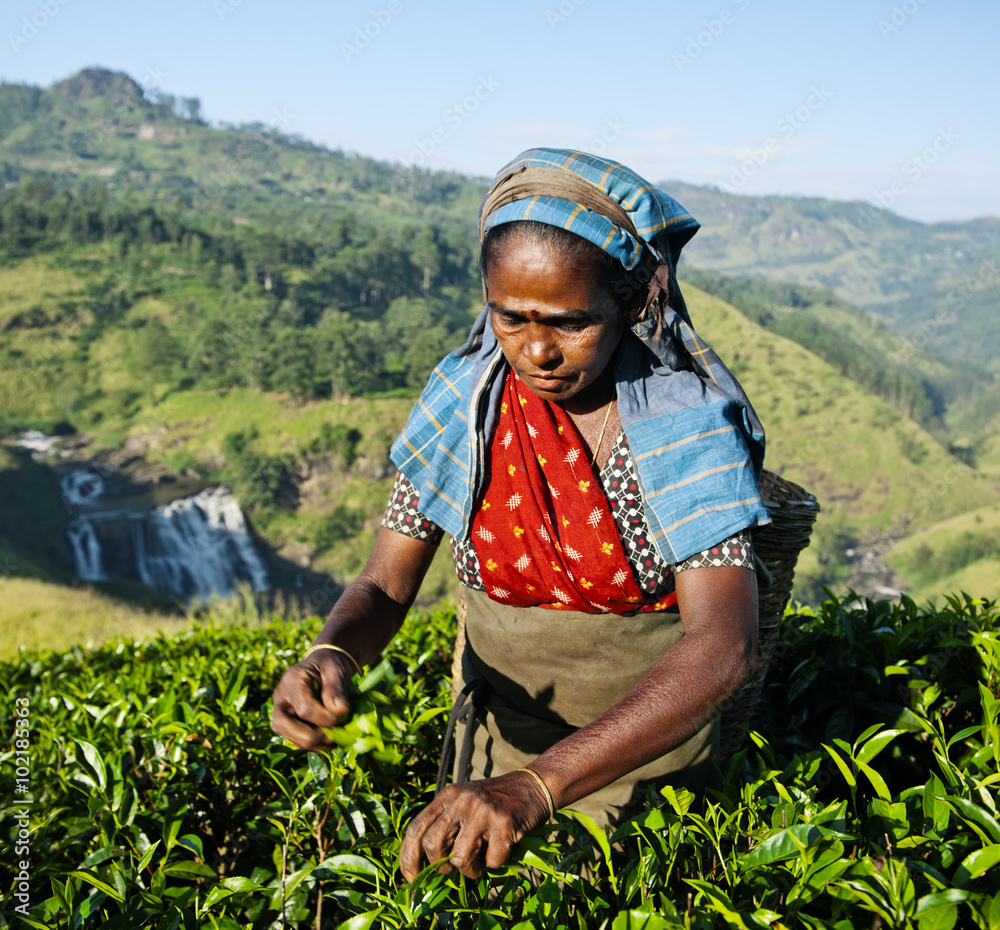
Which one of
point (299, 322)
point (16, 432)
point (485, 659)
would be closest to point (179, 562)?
point (16, 432)

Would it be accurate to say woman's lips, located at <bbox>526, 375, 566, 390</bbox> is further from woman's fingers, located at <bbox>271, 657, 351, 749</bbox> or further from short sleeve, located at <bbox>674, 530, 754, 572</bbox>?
woman's fingers, located at <bbox>271, 657, 351, 749</bbox>

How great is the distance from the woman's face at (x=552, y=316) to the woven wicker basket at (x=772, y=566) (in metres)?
0.62

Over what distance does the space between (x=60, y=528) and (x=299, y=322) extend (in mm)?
31944

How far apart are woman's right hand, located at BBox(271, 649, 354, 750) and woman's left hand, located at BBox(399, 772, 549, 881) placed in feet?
1.21

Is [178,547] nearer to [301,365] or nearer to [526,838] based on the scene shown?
[301,365]

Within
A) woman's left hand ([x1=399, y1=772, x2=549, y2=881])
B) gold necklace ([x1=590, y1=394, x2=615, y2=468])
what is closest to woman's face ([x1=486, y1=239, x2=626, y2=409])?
gold necklace ([x1=590, y1=394, x2=615, y2=468])

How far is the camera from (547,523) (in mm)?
1630

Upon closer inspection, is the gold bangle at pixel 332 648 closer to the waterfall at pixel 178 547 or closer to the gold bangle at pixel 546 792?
the gold bangle at pixel 546 792

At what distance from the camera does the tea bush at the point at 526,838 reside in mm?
1123

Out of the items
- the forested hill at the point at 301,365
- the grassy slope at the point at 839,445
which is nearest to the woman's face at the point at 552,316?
the forested hill at the point at 301,365

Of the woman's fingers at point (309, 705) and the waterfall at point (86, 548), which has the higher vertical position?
the woman's fingers at point (309, 705)

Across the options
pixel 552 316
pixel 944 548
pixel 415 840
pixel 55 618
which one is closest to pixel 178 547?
pixel 55 618

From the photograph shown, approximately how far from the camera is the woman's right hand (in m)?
1.43

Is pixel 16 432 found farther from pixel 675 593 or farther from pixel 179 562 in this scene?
pixel 675 593
